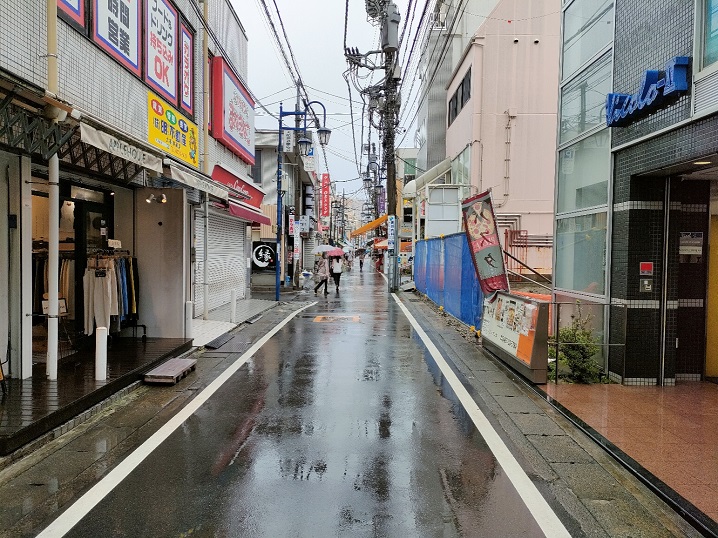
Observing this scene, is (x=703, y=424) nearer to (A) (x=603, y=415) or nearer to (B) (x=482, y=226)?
(A) (x=603, y=415)

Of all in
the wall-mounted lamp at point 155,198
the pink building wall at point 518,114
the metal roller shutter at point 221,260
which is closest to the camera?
the wall-mounted lamp at point 155,198

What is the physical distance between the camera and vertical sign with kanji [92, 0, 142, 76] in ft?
28.2

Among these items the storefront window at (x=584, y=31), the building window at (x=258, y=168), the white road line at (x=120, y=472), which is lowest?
the white road line at (x=120, y=472)

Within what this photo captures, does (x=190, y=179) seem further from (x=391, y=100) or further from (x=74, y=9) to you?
(x=391, y=100)

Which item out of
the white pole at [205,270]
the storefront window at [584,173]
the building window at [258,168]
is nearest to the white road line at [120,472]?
the white pole at [205,270]

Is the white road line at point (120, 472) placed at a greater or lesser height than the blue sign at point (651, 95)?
lesser

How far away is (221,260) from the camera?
56.3 feet

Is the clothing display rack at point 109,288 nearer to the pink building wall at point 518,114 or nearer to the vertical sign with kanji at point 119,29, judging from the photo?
the vertical sign with kanji at point 119,29

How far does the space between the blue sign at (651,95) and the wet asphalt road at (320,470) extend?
464 cm

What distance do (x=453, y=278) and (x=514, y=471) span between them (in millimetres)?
10816

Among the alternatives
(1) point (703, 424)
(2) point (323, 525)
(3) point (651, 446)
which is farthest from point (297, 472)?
(1) point (703, 424)

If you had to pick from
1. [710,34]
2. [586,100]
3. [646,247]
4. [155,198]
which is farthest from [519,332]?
[155,198]

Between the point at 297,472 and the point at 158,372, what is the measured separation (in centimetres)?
395

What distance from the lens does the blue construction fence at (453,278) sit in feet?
41.3
